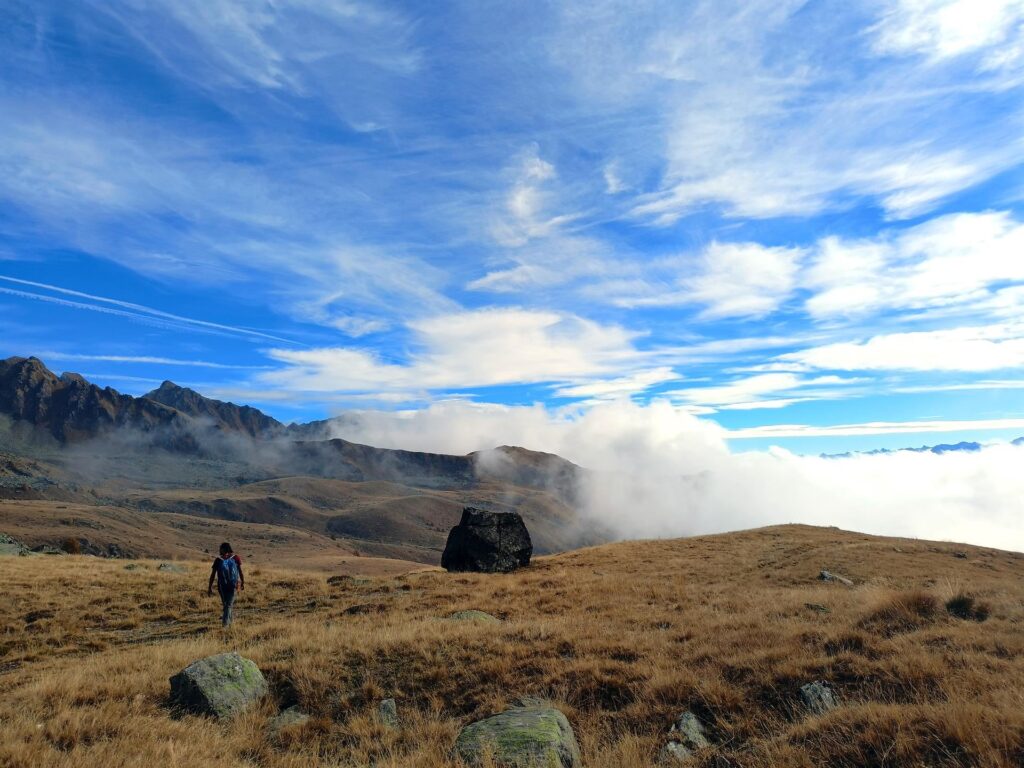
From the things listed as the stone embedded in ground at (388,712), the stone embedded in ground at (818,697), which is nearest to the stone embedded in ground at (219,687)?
the stone embedded in ground at (388,712)

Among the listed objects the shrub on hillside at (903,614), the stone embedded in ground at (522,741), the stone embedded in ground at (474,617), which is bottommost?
the stone embedded in ground at (474,617)

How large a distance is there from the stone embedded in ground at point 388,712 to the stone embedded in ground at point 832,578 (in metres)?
20.1

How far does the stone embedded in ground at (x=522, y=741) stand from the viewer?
675 centimetres

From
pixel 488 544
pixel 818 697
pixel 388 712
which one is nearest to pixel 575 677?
pixel 388 712

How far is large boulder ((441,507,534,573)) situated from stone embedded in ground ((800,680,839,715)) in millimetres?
A: 25280

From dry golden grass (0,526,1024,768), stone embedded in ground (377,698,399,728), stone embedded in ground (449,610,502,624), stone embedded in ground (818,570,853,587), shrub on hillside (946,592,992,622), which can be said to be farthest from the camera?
stone embedded in ground (818,570,853,587)

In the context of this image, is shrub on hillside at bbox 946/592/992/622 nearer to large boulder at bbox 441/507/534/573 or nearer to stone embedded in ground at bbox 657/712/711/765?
stone embedded in ground at bbox 657/712/711/765

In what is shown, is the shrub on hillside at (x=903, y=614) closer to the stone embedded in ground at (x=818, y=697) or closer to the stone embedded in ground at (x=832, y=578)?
the stone embedded in ground at (x=818, y=697)

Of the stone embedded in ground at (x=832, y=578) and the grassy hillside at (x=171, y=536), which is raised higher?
the stone embedded in ground at (x=832, y=578)

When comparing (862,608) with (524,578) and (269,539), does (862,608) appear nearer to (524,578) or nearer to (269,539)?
(524,578)

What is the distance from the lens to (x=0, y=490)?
169250mm

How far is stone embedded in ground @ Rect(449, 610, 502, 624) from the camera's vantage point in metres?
15.3

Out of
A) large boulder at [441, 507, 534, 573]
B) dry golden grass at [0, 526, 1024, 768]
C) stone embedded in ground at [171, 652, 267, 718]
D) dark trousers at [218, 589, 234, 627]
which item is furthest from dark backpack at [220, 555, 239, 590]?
large boulder at [441, 507, 534, 573]

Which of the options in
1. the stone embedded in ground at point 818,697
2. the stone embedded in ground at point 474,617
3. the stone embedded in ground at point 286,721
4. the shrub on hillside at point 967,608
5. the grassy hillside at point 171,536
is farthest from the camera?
the grassy hillside at point 171,536
